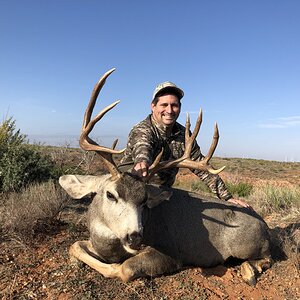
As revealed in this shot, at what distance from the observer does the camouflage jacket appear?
5035 millimetres

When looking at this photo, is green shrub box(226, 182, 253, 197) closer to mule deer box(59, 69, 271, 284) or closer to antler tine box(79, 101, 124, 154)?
mule deer box(59, 69, 271, 284)

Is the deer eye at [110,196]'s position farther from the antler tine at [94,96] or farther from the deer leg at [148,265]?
the antler tine at [94,96]

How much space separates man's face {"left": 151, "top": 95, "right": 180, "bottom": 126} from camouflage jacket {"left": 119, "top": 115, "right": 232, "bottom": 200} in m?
0.11

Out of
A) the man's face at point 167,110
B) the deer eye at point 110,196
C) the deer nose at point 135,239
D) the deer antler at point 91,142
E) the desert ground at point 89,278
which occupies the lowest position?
the desert ground at point 89,278

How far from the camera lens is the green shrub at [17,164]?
24.3ft

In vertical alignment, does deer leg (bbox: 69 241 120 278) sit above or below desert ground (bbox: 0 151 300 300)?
above

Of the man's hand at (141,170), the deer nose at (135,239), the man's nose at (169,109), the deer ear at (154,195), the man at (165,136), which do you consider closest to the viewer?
the deer nose at (135,239)

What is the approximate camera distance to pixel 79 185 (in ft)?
14.1

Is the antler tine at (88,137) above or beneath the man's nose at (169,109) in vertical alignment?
beneath

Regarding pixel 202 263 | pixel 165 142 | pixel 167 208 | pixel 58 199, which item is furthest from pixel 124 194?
pixel 58 199

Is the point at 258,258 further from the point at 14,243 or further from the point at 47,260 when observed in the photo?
the point at 14,243

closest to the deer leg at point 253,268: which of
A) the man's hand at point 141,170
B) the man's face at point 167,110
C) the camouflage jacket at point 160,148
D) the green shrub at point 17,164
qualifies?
the camouflage jacket at point 160,148

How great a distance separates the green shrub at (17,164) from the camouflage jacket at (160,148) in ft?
9.99

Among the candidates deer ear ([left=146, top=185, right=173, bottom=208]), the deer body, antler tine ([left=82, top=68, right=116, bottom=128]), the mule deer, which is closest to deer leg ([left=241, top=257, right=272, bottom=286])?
the mule deer
